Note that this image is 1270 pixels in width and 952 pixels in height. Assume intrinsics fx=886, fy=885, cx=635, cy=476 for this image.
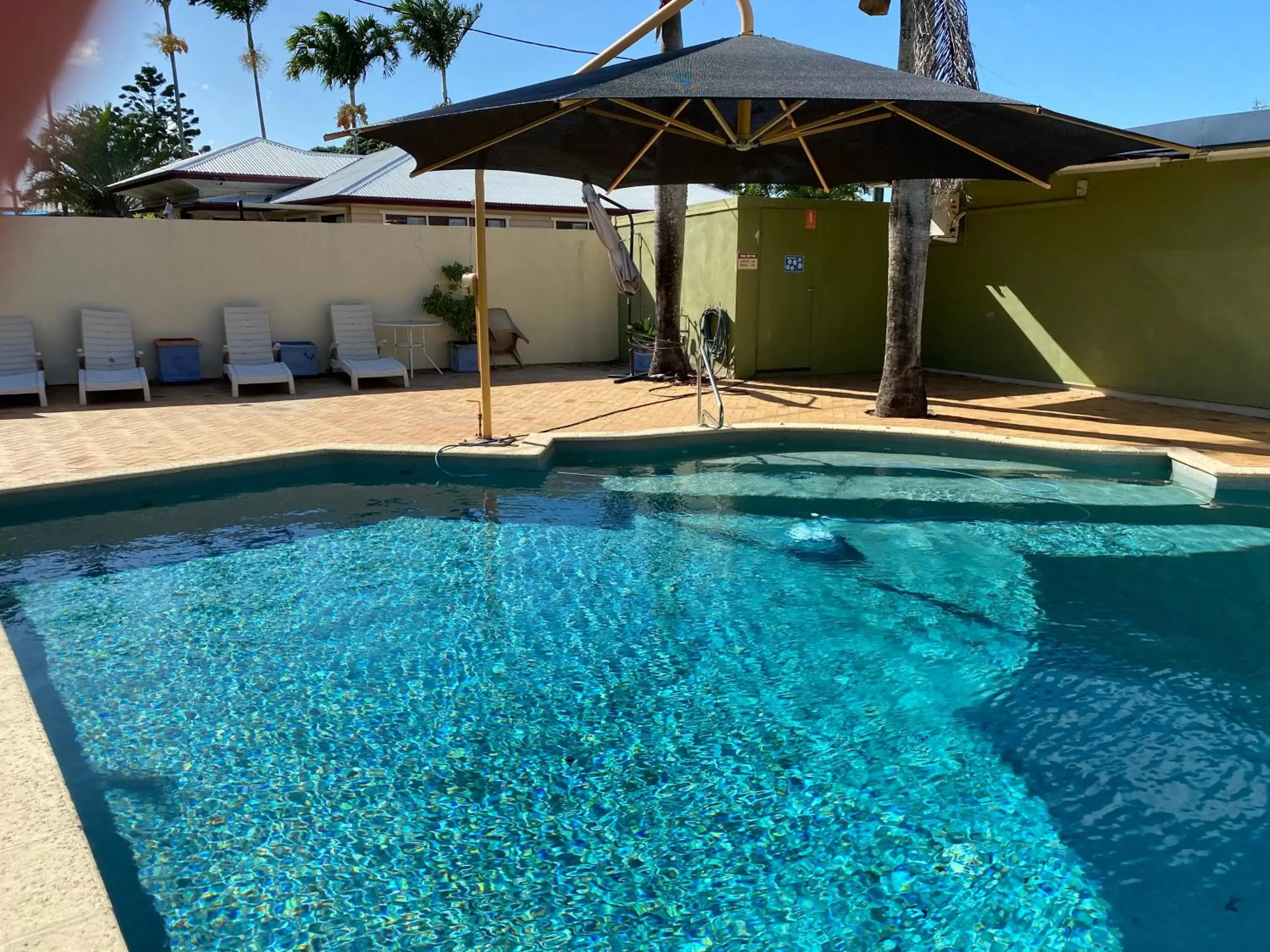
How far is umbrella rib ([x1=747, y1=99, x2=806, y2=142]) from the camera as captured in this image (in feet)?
21.0

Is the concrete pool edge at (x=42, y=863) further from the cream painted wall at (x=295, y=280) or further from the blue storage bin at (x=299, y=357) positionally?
the blue storage bin at (x=299, y=357)

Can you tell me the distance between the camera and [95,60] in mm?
580

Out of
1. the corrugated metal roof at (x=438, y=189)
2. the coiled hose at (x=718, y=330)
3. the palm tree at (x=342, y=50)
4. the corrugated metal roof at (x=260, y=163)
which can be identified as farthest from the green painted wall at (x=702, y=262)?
the palm tree at (x=342, y=50)

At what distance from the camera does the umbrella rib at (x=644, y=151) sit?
6770 millimetres

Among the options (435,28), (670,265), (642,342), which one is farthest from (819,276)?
(435,28)

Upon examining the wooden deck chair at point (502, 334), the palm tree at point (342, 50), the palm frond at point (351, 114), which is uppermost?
the palm tree at point (342, 50)

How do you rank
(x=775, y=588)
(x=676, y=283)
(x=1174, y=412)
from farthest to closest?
(x=676, y=283)
(x=1174, y=412)
(x=775, y=588)

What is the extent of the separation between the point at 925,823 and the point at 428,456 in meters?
5.63

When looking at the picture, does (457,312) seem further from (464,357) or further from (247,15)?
(247,15)

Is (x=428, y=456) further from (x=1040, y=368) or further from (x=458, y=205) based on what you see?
(x=458, y=205)

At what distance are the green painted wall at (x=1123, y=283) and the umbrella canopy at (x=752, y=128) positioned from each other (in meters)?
4.42

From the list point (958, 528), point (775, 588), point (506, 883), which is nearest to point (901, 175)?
point (958, 528)

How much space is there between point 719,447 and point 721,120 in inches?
131

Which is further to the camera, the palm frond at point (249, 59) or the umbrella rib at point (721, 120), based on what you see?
the umbrella rib at point (721, 120)
